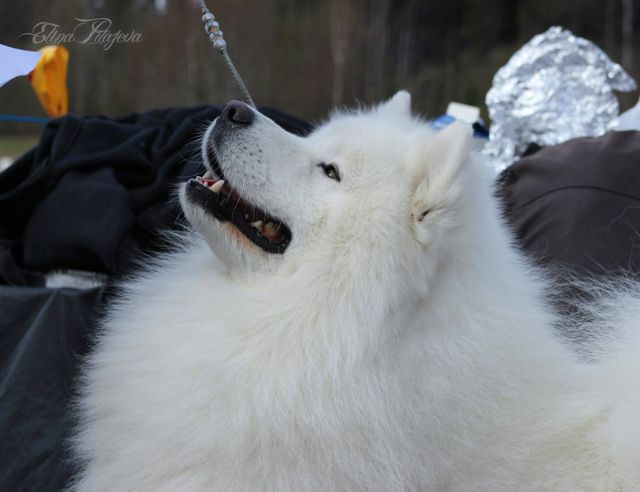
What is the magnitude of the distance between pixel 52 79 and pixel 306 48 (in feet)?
52.6

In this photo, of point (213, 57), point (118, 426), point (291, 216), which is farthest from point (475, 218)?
point (213, 57)

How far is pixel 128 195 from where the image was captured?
8.52 feet

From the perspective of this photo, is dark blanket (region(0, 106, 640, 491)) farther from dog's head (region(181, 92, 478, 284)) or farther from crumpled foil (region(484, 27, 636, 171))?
crumpled foil (region(484, 27, 636, 171))

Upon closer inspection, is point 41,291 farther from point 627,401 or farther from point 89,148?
point 627,401

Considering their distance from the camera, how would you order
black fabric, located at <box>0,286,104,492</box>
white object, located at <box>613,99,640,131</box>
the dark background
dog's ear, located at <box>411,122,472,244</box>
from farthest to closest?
1. the dark background
2. white object, located at <box>613,99,640,131</box>
3. black fabric, located at <box>0,286,104,492</box>
4. dog's ear, located at <box>411,122,472,244</box>

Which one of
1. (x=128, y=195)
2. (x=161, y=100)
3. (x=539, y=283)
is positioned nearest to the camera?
(x=539, y=283)

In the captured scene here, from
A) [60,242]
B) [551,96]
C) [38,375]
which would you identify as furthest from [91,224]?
[551,96]

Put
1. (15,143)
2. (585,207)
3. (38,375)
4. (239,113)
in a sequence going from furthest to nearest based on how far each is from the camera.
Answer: (15,143)
(585,207)
(38,375)
(239,113)

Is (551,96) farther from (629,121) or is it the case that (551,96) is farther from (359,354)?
(359,354)

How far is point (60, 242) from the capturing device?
2492 mm

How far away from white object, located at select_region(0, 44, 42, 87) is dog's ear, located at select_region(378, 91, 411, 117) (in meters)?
1.13

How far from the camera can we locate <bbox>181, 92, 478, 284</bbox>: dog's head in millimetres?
1912

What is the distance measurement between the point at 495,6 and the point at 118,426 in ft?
76.0

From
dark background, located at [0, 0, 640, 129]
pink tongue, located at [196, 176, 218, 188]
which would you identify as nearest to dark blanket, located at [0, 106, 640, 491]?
pink tongue, located at [196, 176, 218, 188]
